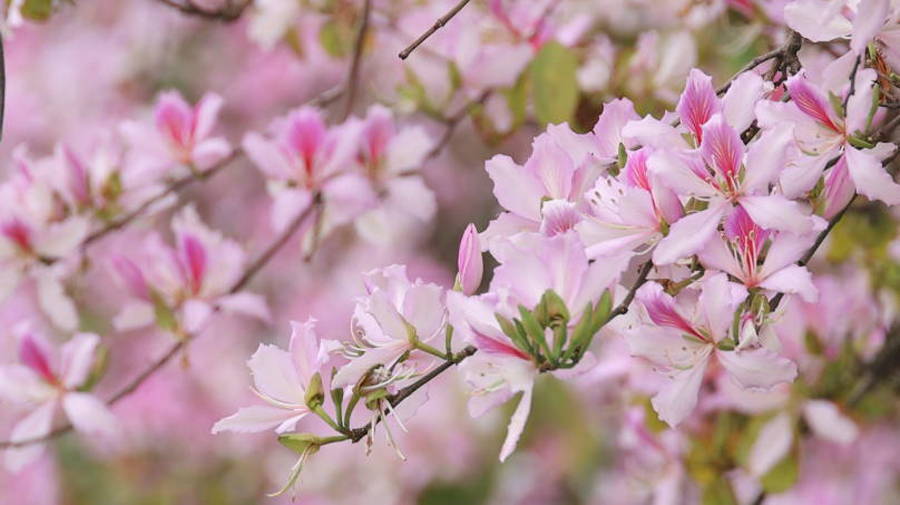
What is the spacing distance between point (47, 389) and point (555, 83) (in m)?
0.44

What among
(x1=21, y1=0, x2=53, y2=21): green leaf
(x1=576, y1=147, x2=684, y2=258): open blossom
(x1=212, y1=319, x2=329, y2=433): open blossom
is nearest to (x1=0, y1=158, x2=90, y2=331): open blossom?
(x1=21, y1=0, x2=53, y2=21): green leaf

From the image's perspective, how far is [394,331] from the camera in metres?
0.54

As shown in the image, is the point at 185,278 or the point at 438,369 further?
the point at 185,278

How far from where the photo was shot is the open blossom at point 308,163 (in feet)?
3.04

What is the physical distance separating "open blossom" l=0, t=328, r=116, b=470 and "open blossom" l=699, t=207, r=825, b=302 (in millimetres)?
540

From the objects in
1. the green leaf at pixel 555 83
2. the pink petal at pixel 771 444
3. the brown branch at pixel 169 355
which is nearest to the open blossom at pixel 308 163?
the brown branch at pixel 169 355

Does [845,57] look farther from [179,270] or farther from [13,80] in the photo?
[13,80]

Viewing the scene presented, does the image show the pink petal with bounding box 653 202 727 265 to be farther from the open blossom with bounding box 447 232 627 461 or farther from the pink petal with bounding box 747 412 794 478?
the pink petal with bounding box 747 412 794 478

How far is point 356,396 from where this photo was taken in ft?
1.75

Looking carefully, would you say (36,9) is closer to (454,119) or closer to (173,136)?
(173,136)

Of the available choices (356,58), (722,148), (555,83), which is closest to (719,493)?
(555,83)

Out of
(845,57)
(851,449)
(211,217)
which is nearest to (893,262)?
(851,449)

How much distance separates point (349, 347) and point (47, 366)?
454 mm

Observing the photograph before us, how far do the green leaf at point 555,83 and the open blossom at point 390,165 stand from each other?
105 mm
